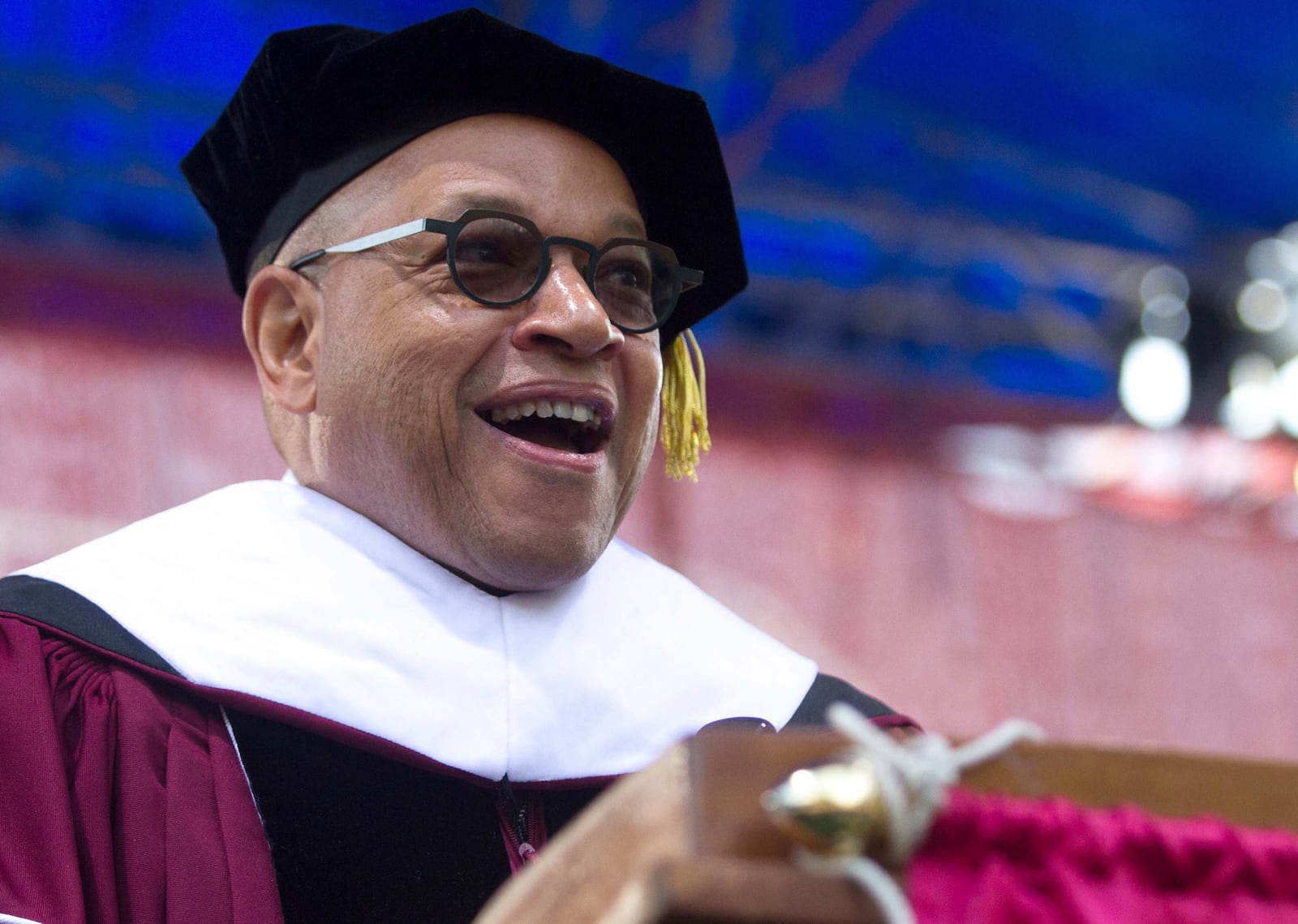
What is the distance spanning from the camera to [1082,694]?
524 centimetres

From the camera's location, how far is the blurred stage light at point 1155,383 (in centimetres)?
554

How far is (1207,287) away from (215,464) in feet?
13.5

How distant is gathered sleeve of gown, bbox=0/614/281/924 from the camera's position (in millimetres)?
1031

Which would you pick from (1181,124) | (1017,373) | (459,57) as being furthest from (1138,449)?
(459,57)

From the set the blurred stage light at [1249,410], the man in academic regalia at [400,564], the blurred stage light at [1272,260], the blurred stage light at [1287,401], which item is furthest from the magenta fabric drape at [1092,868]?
the blurred stage light at [1287,401]

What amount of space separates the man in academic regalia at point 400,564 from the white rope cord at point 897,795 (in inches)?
25.0

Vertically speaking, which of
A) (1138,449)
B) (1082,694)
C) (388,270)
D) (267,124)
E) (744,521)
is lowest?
(1082,694)

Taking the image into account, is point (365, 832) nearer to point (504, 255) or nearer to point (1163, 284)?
point (504, 255)

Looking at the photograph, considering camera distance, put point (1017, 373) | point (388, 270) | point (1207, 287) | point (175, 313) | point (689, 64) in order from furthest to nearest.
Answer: point (1017, 373), point (1207, 287), point (175, 313), point (689, 64), point (388, 270)

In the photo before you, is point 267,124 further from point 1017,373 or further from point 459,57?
point 1017,373

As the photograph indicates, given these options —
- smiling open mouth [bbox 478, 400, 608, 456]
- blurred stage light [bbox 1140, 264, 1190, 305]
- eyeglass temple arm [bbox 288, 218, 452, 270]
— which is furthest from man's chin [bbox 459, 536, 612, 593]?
blurred stage light [bbox 1140, 264, 1190, 305]

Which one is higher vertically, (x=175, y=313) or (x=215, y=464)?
(x=175, y=313)

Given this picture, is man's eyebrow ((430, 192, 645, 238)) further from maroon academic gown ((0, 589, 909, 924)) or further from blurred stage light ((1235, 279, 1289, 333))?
blurred stage light ((1235, 279, 1289, 333))

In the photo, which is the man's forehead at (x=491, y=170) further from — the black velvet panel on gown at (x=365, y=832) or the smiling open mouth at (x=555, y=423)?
the black velvet panel on gown at (x=365, y=832)
